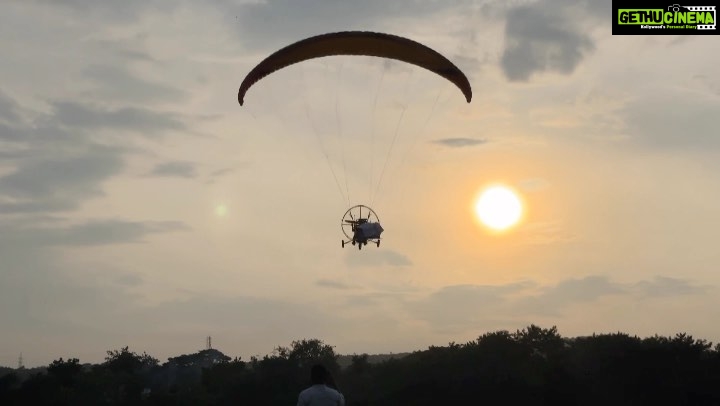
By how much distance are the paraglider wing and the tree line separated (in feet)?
117

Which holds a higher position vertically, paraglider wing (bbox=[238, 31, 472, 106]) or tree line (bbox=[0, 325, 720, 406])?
paraglider wing (bbox=[238, 31, 472, 106])

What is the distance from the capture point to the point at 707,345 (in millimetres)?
73875

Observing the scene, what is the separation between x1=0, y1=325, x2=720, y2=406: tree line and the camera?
65812 mm

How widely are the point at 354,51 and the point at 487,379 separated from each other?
40215mm

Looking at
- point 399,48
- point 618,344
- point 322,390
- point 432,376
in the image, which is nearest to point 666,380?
point 618,344

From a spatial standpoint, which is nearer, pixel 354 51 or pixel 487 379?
pixel 354 51

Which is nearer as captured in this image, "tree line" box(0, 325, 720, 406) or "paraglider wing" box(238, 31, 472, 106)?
"paraglider wing" box(238, 31, 472, 106)

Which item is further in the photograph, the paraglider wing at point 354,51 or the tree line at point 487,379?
the tree line at point 487,379

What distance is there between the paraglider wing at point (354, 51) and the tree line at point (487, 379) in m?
35.8

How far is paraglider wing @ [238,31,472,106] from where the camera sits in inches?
1312

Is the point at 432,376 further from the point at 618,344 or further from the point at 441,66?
the point at 441,66

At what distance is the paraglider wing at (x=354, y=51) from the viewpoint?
33.3 metres

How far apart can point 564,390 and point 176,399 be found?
28.4m

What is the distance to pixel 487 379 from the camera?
69375 mm
